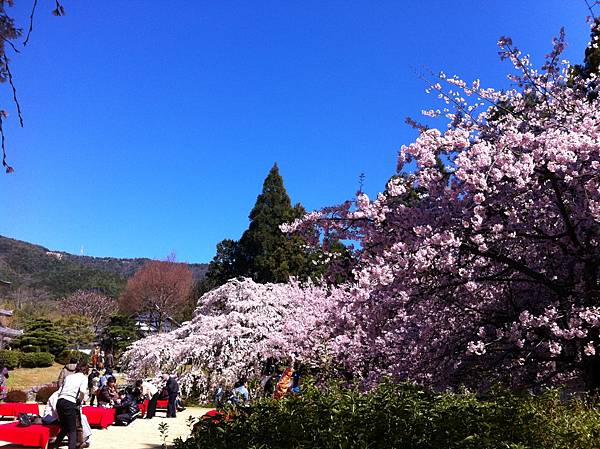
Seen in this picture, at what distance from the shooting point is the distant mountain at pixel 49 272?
9325 centimetres

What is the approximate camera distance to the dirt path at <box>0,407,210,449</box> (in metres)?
10.6

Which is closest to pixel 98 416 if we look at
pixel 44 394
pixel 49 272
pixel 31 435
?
pixel 31 435

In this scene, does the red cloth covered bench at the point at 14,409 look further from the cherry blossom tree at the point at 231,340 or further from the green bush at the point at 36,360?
the green bush at the point at 36,360

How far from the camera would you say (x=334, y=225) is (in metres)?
8.00

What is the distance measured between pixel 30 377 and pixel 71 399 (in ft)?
91.3

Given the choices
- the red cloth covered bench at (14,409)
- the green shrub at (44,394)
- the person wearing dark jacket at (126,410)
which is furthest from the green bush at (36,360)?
the person wearing dark jacket at (126,410)

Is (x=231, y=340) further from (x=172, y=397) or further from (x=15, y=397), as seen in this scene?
(x=15, y=397)

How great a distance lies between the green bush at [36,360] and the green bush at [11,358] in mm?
356

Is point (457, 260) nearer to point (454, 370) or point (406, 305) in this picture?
point (406, 305)

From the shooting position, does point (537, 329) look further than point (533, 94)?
No

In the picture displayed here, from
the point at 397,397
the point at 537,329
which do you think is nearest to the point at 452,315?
the point at 537,329

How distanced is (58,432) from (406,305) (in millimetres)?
6430

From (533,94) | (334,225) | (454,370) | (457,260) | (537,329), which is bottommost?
(454,370)

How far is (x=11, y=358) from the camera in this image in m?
34.0
